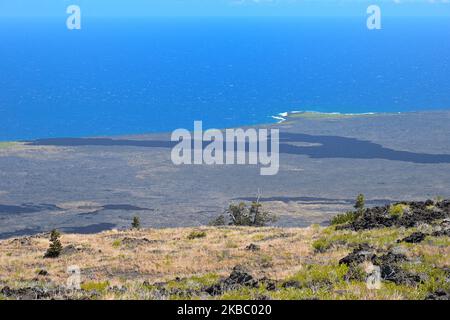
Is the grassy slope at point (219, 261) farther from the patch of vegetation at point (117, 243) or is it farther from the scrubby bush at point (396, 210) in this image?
the scrubby bush at point (396, 210)

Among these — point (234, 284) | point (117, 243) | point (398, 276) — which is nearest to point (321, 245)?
point (398, 276)

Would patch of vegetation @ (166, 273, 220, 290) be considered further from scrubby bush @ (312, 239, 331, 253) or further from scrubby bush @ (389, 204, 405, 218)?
scrubby bush @ (389, 204, 405, 218)

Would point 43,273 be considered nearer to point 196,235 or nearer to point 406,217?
point 196,235

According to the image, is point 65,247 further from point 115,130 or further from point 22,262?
point 115,130

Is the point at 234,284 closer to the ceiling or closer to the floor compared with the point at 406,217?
closer to the floor

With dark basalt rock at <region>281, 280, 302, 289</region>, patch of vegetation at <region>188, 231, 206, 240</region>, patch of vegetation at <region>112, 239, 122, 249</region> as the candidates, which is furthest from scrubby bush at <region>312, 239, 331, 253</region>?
patch of vegetation at <region>112, 239, 122, 249</region>

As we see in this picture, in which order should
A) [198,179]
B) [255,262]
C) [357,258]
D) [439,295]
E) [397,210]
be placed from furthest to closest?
1. [198,179]
2. [397,210]
3. [255,262]
4. [357,258]
5. [439,295]
